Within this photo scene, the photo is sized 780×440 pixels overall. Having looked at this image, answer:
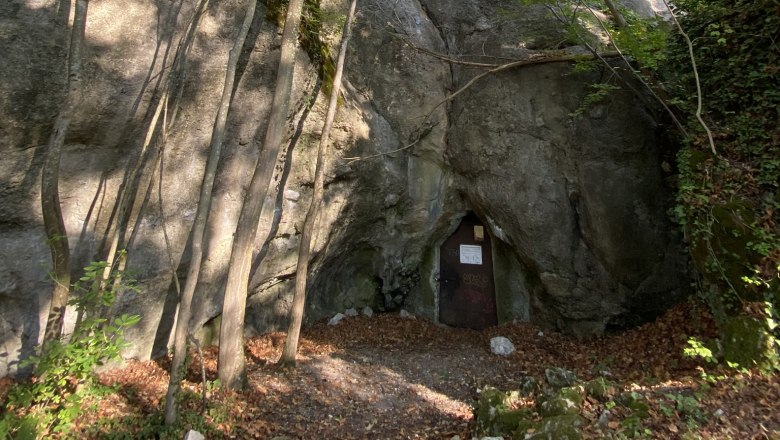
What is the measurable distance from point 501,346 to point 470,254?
108 inches

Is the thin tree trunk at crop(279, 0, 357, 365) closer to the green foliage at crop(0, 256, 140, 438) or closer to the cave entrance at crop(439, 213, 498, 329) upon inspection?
the green foliage at crop(0, 256, 140, 438)

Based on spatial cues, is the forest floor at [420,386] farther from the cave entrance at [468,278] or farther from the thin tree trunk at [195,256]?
the cave entrance at [468,278]

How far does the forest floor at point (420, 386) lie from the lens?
159 inches

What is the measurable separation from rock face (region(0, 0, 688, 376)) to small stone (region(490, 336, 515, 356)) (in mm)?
1467

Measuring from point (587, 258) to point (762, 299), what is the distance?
12.2ft

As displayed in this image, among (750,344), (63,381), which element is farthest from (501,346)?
(63,381)

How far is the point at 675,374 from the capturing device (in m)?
5.58

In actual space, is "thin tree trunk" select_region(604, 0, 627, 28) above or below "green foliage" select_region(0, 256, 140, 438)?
above

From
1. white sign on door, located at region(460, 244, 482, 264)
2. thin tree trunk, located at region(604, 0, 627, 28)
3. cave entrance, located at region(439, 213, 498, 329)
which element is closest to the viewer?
thin tree trunk, located at region(604, 0, 627, 28)

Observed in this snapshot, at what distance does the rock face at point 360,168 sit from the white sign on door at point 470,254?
Answer: 436 millimetres

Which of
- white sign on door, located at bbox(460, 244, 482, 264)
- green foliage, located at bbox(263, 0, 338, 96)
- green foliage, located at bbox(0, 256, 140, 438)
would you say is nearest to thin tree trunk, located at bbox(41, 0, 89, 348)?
green foliage, located at bbox(0, 256, 140, 438)

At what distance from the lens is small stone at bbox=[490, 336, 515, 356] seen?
7957 millimetres

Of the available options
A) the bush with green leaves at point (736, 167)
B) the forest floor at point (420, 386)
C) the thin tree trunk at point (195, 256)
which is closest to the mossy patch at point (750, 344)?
the bush with green leaves at point (736, 167)

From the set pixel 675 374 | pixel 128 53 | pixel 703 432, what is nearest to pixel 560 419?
pixel 703 432
